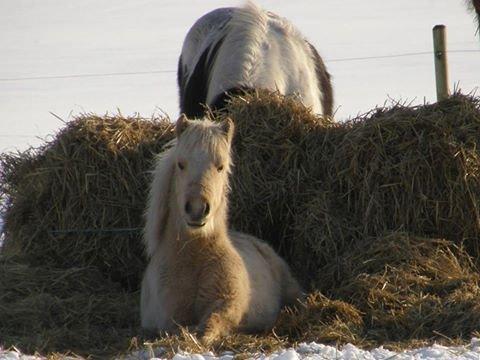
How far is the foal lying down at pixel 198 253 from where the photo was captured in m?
5.88

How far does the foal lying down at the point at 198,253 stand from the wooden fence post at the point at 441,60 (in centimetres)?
453

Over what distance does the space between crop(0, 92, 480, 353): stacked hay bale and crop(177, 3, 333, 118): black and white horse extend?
3.26 feet

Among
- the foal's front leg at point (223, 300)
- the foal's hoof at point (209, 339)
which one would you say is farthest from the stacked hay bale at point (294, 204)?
the foal's hoof at point (209, 339)

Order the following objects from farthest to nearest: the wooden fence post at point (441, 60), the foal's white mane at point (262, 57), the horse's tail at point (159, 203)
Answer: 1. the wooden fence post at point (441, 60)
2. the foal's white mane at point (262, 57)
3. the horse's tail at point (159, 203)

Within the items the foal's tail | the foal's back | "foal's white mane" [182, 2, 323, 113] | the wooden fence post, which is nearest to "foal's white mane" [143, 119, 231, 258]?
the foal's back

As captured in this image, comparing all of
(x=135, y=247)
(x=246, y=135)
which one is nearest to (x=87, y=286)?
(x=135, y=247)

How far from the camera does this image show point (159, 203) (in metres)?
6.46

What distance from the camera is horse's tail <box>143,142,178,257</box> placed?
21.0ft

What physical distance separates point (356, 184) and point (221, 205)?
1.55 metres

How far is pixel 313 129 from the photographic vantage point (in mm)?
7887

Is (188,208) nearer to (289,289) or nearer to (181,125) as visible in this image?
(181,125)

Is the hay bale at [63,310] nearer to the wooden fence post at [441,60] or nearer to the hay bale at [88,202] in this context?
the hay bale at [88,202]

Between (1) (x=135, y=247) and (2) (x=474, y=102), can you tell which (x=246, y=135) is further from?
→ (2) (x=474, y=102)

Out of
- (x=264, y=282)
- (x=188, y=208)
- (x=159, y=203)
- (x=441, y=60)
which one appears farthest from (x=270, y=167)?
(x=441, y=60)
